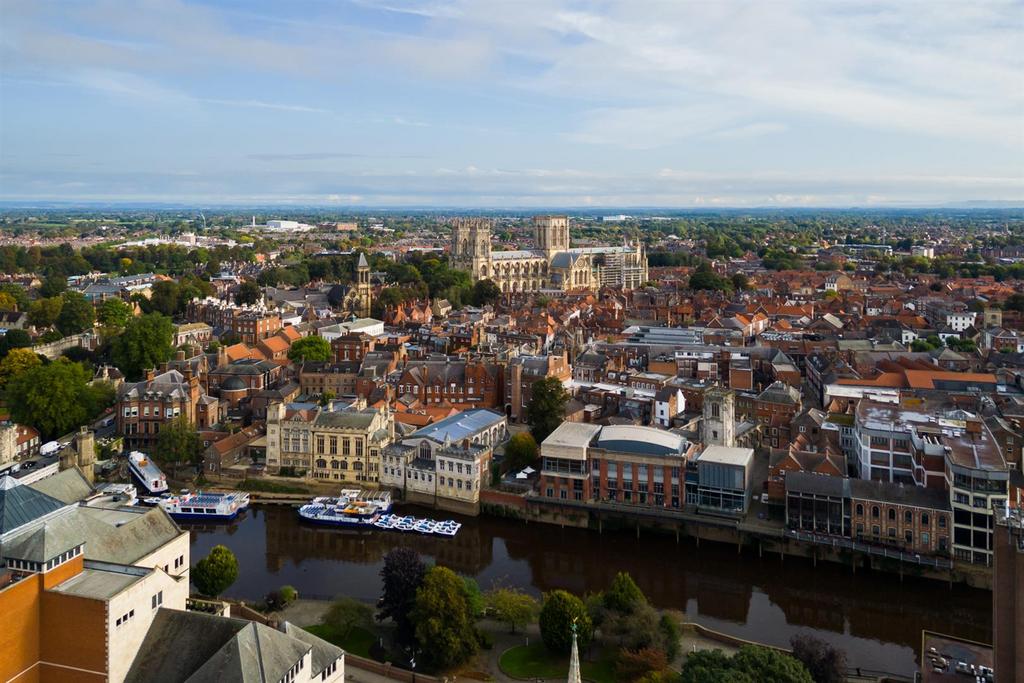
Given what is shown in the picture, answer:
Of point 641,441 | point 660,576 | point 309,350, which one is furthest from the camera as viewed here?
point 309,350

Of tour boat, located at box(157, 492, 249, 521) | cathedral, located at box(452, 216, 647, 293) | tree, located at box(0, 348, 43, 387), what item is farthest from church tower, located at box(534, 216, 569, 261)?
tour boat, located at box(157, 492, 249, 521)

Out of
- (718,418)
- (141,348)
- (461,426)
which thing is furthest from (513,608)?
(141,348)

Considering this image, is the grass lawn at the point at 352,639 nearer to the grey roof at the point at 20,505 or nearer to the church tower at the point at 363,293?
the grey roof at the point at 20,505

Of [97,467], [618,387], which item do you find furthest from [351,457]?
[618,387]

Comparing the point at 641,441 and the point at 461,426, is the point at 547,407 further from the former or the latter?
the point at 641,441

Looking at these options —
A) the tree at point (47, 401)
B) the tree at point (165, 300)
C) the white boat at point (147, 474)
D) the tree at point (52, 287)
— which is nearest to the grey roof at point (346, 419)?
the white boat at point (147, 474)

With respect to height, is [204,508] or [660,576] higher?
[204,508]
